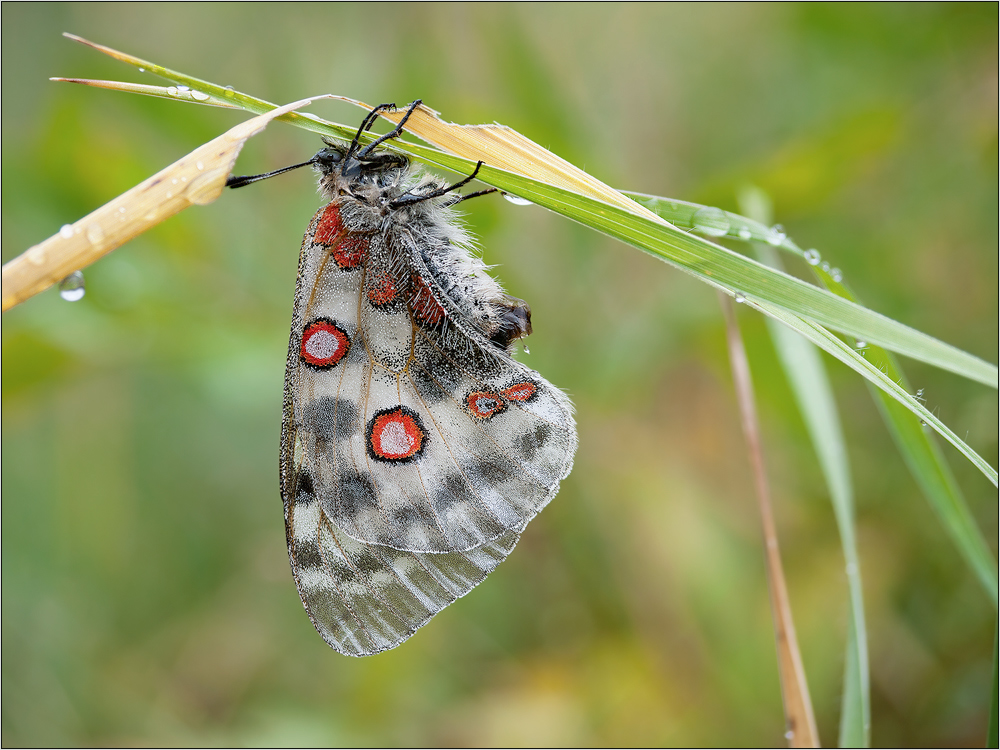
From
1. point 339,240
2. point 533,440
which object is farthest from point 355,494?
point 339,240

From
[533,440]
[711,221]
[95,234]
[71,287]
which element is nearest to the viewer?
[95,234]

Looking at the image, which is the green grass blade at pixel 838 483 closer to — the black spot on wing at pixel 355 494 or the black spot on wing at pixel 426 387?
the black spot on wing at pixel 426 387

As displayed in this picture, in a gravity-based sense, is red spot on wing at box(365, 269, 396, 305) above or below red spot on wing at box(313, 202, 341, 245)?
below

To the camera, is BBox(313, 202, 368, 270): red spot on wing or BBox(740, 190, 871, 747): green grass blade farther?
BBox(313, 202, 368, 270): red spot on wing

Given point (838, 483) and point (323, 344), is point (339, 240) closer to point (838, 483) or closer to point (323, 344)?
point (323, 344)

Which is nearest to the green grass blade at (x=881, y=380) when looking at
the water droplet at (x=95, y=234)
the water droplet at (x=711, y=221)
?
the water droplet at (x=711, y=221)

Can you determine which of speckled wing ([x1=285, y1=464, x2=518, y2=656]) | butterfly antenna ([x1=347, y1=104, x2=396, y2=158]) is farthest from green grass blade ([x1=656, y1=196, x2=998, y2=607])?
speckled wing ([x1=285, y1=464, x2=518, y2=656])

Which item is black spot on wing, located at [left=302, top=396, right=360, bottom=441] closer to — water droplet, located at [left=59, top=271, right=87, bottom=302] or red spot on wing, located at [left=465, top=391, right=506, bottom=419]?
red spot on wing, located at [left=465, top=391, right=506, bottom=419]
